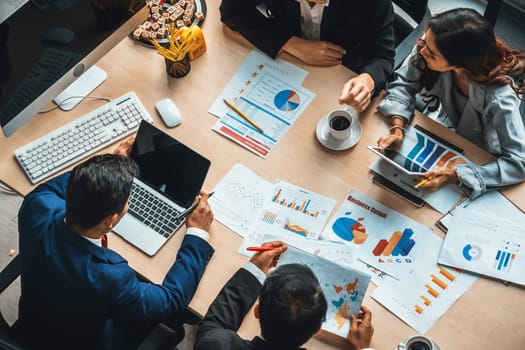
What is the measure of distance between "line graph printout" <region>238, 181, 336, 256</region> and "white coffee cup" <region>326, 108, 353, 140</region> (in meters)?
0.20

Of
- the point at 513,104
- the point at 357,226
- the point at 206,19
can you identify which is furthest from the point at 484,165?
the point at 206,19

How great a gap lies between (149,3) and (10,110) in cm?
65

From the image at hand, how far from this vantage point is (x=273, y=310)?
139cm

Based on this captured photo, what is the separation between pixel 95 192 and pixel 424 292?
3.13ft

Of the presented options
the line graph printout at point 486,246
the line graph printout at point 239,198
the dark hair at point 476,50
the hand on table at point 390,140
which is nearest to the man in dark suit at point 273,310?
the line graph printout at point 239,198

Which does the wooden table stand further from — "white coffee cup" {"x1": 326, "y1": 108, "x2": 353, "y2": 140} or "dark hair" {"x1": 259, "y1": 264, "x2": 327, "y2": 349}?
"dark hair" {"x1": 259, "y1": 264, "x2": 327, "y2": 349}

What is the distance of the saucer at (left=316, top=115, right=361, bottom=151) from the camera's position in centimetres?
185

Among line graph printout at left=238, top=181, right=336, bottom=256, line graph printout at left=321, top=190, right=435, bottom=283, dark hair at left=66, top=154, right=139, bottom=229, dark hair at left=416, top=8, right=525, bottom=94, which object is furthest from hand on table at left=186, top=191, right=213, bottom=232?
dark hair at left=416, top=8, right=525, bottom=94

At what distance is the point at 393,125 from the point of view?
1.86 metres

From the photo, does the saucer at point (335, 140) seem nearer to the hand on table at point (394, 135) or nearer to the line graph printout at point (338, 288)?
the hand on table at point (394, 135)

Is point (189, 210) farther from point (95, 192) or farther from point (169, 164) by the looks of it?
point (95, 192)

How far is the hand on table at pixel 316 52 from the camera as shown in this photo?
199 centimetres

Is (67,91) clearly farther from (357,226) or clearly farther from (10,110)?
(357,226)

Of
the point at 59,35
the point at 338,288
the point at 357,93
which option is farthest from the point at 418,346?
the point at 59,35
